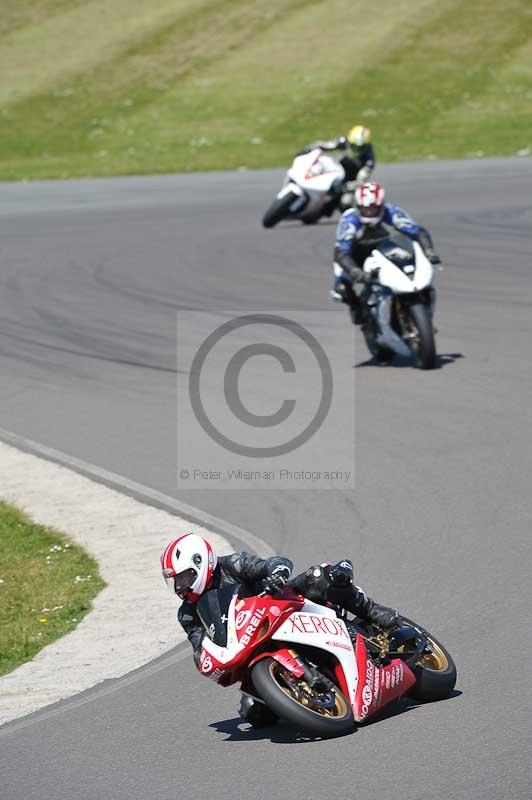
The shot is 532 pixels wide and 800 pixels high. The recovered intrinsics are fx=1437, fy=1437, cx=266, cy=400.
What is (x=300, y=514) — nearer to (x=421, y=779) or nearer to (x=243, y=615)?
(x=243, y=615)

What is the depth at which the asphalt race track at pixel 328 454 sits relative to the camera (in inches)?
252

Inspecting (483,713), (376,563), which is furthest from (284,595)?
(376,563)

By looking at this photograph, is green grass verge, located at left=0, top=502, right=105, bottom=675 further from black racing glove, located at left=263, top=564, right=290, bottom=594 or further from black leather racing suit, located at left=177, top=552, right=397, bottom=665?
black racing glove, located at left=263, top=564, right=290, bottom=594

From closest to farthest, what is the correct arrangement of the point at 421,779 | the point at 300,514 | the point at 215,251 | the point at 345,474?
the point at 421,779
the point at 300,514
the point at 345,474
the point at 215,251

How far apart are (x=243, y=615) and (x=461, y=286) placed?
12.1 m

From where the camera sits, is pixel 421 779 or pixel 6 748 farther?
pixel 6 748

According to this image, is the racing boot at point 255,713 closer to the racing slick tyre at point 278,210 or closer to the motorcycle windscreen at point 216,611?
the motorcycle windscreen at point 216,611

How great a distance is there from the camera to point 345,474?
11.2 meters

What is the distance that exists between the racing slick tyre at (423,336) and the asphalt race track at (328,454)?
16 centimetres

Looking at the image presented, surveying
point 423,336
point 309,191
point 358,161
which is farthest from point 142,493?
point 358,161

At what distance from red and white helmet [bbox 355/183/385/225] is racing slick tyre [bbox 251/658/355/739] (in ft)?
28.0

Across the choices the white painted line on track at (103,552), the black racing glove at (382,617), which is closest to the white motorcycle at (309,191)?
the white painted line on track at (103,552)

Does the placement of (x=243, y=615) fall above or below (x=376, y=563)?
above

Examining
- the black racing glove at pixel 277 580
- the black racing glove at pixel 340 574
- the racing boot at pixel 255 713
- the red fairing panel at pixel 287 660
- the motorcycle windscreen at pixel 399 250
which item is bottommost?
the motorcycle windscreen at pixel 399 250
